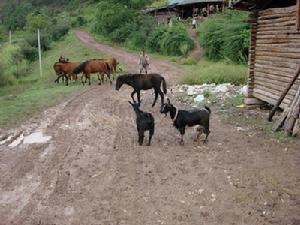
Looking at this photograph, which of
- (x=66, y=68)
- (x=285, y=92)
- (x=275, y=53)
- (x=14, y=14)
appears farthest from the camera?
(x=14, y=14)

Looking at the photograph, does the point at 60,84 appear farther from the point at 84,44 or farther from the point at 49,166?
the point at 84,44

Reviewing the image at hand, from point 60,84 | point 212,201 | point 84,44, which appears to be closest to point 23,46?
point 84,44

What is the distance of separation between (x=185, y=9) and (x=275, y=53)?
1567 inches

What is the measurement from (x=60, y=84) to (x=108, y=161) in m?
13.7

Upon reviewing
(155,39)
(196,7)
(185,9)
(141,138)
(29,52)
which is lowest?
(29,52)

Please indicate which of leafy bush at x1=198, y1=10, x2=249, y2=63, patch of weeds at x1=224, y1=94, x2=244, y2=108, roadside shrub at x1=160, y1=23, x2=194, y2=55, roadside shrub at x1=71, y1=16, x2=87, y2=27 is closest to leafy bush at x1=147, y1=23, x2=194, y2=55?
roadside shrub at x1=160, y1=23, x2=194, y2=55

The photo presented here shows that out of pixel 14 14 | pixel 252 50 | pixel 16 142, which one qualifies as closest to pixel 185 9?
pixel 252 50

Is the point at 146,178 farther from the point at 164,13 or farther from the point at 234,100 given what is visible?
the point at 164,13

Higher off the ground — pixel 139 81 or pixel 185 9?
pixel 185 9

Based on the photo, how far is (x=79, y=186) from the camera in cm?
829

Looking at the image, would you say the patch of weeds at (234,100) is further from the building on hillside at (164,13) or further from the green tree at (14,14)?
the green tree at (14,14)

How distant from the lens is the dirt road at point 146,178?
7.13 m

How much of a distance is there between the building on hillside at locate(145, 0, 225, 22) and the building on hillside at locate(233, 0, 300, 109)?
33754mm

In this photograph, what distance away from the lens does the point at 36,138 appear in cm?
1180
